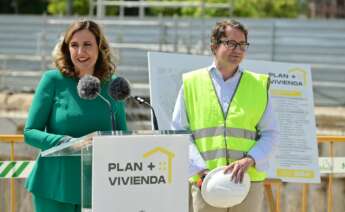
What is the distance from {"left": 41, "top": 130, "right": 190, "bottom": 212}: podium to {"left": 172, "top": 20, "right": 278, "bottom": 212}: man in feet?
2.54

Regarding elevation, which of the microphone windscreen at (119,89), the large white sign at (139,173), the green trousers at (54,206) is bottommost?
the green trousers at (54,206)

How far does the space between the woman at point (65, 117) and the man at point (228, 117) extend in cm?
51

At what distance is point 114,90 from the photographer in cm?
365

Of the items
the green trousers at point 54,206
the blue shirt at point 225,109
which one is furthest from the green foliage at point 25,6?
the green trousers at point 54,206

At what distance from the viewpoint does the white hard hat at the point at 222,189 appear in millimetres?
4320

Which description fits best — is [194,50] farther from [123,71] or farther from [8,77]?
[8,77]

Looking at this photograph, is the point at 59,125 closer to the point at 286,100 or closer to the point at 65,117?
the point at 65,117

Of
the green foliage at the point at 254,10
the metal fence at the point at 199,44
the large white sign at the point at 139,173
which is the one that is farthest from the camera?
the green foliage at the point at 254,10

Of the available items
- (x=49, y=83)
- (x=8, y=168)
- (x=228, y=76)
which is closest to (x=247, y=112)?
(x=228, y=76)

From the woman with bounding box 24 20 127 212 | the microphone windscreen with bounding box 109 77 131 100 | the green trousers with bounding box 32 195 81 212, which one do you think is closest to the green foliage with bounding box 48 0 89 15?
the woman with bounding box 24 20 127 212

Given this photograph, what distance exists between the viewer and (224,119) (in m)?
4.53

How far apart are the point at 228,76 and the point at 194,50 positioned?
982cm

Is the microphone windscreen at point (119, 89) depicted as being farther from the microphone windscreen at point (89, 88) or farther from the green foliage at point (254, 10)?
the green foliage at point (254, 10)

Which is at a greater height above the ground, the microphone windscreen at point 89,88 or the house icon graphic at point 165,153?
the microphone windscreen at point 89,88
